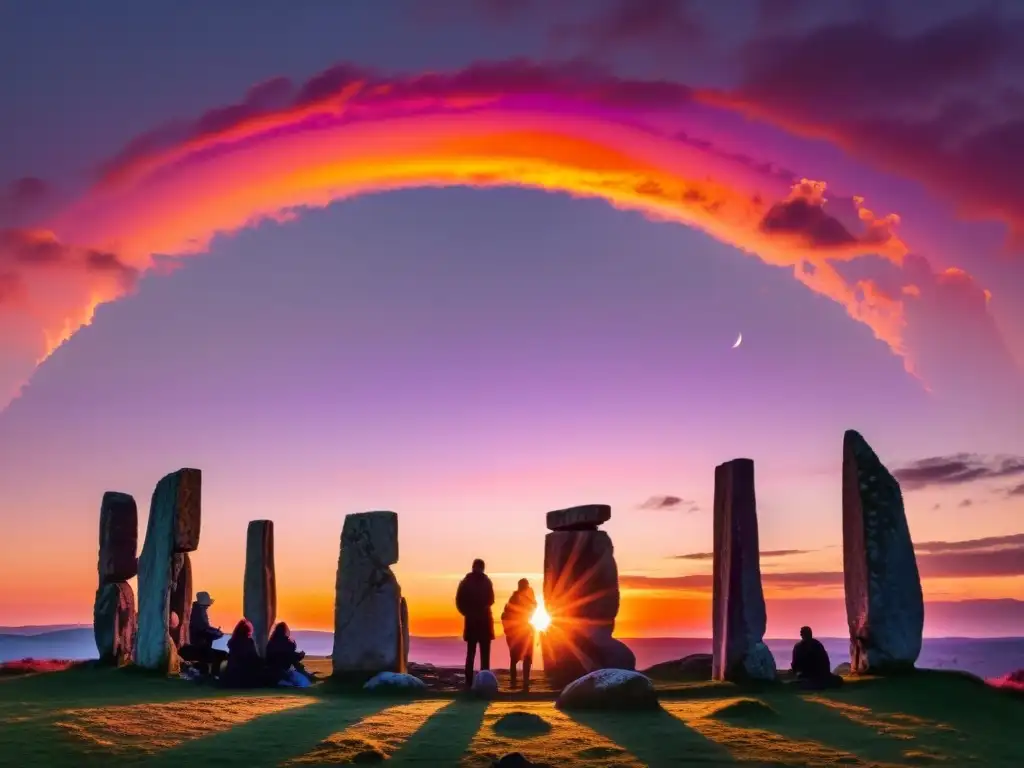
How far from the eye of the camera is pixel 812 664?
63.5ft

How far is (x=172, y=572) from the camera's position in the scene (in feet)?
Answer: 75.7

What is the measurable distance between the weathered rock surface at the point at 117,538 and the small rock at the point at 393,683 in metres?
8.82

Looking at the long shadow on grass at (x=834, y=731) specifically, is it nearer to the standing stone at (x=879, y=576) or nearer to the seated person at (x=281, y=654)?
the standing stone at (x=879, y=576)

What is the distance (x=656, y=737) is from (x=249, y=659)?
8.91 m

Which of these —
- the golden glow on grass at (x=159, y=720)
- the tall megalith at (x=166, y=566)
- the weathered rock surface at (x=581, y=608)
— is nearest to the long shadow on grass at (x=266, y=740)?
the golden glow on grass at (x=159, y=720)

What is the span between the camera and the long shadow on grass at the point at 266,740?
1170 cm

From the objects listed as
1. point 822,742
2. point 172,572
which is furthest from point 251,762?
point 172,572

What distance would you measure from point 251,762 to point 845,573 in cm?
1408

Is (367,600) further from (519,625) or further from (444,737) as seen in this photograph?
(444,737)

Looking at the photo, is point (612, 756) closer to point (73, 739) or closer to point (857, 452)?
point (73, 739)

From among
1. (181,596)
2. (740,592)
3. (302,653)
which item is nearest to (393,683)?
(302,653)

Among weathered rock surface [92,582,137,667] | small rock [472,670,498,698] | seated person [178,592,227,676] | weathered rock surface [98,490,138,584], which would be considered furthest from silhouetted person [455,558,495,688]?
weathered rock surface [98,490,138,584]

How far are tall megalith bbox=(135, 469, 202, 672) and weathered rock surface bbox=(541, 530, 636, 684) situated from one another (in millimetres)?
7620

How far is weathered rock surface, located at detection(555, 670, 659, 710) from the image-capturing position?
1612cm
